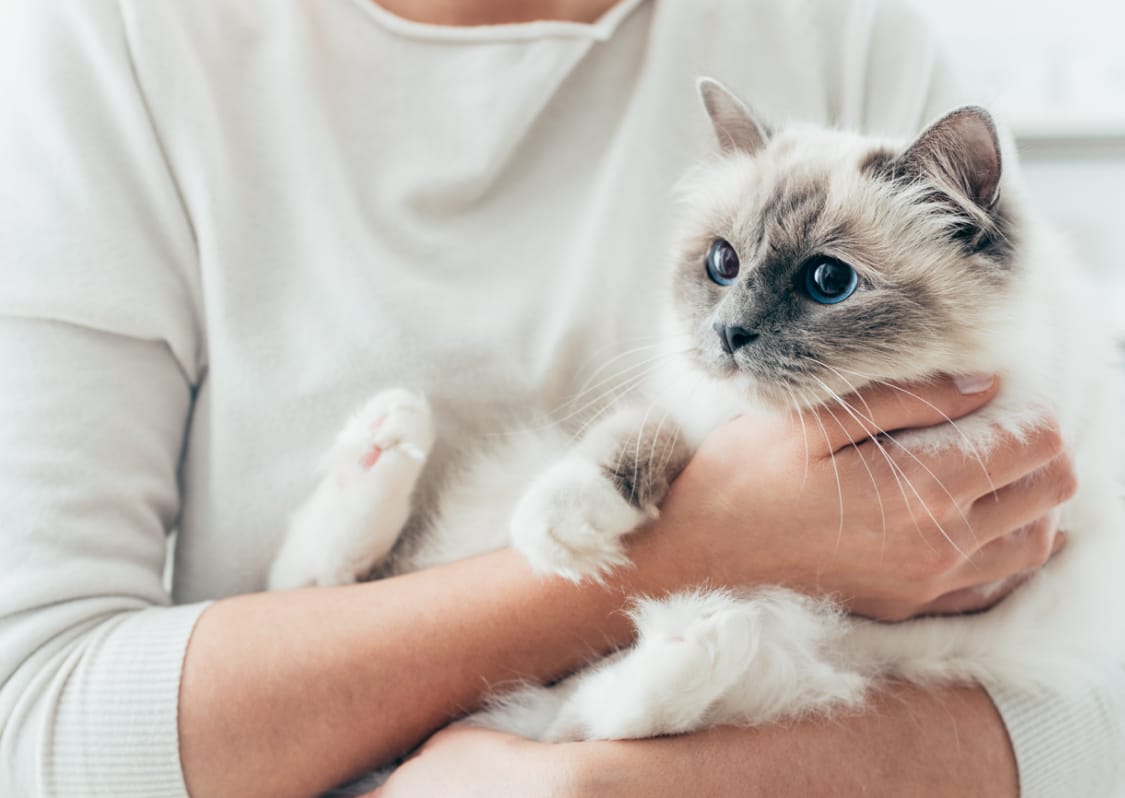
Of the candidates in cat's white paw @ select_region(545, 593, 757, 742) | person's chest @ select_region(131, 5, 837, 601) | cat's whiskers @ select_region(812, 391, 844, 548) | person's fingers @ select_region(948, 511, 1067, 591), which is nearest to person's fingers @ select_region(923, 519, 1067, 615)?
person's fingers @ select_region(948, 511, 1067, 591)

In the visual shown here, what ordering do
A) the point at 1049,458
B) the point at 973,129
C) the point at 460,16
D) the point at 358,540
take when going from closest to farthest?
the point at 973,129 → the point at 1049,458 → the point at 358,540 → the point at 460,16

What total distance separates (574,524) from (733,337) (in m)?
0.28

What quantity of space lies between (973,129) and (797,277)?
234mm

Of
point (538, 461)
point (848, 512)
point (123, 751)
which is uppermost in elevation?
point (848, 512)

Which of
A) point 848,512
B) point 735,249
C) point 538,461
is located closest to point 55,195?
point 538,461

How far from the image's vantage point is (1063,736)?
1.06 metres

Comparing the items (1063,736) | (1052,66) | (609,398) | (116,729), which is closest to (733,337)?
(609,398)

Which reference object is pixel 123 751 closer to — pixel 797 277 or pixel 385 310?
pixel 385 310

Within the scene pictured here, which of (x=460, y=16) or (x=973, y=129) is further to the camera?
(x=460, y=16)

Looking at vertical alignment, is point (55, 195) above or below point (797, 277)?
below

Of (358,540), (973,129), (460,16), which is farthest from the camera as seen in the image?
(460,16)

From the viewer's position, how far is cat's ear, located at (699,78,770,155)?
3.73 ft

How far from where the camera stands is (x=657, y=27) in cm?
133

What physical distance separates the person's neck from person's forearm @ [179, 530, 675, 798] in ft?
2.73
